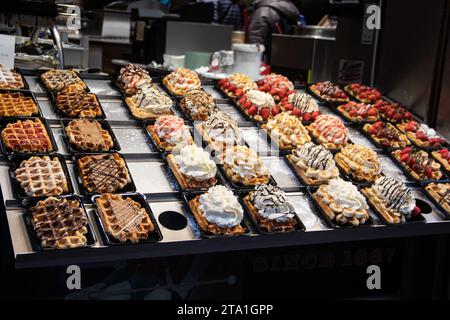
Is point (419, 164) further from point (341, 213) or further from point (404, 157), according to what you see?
point (341, 213)

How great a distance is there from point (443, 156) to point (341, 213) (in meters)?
0.96

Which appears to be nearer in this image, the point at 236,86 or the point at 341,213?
the point at 341,213

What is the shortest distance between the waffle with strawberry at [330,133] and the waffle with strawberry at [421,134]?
1.43 feet

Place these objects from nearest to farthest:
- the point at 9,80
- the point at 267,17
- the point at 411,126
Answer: the point at 9,80 < the point at 411,126 < the point at 267,17

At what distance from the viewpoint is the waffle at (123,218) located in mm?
2270

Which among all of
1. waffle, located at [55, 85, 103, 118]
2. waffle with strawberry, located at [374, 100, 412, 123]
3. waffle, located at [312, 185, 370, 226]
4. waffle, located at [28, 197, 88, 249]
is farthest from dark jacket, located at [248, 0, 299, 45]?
waffle, located at [28, 197, 88, 249]

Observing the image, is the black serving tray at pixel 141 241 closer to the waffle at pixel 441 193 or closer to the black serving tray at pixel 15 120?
the black serving tray at pixel 15 120

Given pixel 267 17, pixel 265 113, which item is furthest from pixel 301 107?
pixel 267 17

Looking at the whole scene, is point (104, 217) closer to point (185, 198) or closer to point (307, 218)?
point (185, 198)

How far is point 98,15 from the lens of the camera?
31.0ft

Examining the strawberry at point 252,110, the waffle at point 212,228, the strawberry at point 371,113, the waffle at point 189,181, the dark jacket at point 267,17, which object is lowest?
the waffle at point 212,228

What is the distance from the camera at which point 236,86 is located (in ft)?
12.3

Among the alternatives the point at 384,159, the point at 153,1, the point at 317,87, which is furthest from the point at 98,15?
the point at 384,159

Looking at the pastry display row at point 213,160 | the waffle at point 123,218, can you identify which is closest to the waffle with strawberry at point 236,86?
the pastry display row at point 213,160
